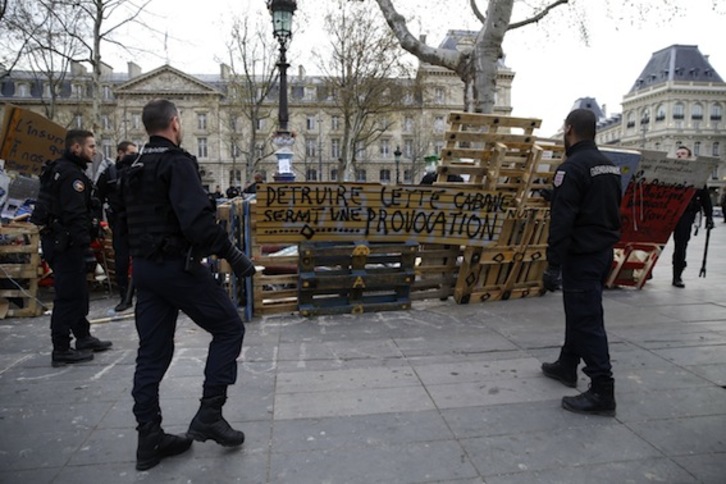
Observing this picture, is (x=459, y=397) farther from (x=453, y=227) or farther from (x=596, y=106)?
(x=596, y=106)

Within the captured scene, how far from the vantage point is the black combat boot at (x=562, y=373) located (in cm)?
375

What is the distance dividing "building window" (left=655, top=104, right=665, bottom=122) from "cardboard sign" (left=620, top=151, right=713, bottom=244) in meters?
89.3

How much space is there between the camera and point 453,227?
6.24 metres

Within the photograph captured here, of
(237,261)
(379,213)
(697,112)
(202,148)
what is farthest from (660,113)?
(237,261)

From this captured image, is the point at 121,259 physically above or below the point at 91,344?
above

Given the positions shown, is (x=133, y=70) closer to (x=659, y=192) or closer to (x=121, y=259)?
(x=121, y=259)

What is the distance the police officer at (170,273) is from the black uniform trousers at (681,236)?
734cm

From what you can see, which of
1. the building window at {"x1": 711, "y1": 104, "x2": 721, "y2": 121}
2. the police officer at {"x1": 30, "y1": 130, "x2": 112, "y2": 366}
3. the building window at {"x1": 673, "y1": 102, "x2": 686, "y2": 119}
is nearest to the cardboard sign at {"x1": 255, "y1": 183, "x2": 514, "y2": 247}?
the police officer at {"x1": 30, "y1": 130, "x2": 112, "y2": 366}

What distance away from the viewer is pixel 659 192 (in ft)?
23.5

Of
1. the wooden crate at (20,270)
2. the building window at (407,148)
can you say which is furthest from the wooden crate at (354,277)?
the building window at (407,148)

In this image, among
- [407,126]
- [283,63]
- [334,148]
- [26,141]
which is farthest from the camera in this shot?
[407,126]

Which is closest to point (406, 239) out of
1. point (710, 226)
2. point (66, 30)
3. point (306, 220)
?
point (306, 220)

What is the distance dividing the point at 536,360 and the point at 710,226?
5.23 m

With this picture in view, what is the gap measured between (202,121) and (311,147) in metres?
14.0
